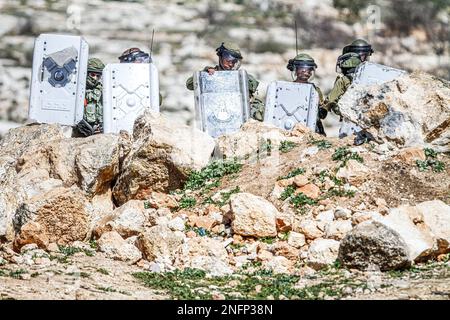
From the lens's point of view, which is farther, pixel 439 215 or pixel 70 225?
pixel 70 225

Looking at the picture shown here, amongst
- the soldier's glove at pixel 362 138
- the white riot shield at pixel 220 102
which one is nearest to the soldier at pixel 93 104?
the white riot shield at pixel 220 102

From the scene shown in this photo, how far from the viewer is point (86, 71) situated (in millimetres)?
16078

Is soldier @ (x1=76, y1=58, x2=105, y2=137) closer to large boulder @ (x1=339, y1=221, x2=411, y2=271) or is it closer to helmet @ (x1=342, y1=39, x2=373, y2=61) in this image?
helmet @ (x1=342, y1=39, x2=373, y2=61)

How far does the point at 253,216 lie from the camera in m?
11.9

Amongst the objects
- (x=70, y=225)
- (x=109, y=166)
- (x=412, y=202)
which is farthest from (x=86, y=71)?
(x=412, y=202)

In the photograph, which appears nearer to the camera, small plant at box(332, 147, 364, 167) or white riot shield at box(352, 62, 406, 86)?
small plant at box(332, 147, 364, 167)

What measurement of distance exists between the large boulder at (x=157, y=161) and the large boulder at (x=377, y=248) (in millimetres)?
3388

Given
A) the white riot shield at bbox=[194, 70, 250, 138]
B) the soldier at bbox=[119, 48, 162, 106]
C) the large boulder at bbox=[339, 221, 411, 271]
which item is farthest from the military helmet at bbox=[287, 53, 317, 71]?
the large boulder at bbox=[339, 221, 411, 271]

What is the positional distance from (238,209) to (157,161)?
6.30ft

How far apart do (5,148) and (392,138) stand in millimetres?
5038

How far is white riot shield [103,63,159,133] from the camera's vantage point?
15.5m

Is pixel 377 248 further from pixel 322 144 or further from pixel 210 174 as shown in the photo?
pixel 210 174

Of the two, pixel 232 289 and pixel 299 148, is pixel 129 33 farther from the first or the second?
pixel 232 289

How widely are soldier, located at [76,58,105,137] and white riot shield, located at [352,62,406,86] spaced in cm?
350
